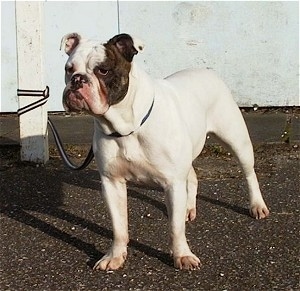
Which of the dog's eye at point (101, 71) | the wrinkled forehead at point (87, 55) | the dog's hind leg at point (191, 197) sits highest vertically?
the wrinkled forehead at point (87, 55)

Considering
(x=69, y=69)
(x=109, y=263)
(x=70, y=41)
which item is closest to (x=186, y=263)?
(x=109, y=263)

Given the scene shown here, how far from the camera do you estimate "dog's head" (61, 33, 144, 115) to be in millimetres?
4262

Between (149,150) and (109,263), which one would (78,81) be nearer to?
(149,150)

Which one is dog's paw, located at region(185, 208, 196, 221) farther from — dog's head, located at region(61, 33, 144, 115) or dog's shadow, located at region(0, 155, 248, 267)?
dog's head, located at region(61, 33, 144, 115)

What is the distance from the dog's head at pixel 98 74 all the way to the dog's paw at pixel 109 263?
101 cm

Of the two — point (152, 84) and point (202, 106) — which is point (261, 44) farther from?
point (152, 84)

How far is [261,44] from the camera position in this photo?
9.17m

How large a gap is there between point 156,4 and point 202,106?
4.00 meters

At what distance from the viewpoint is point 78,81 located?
167 inches

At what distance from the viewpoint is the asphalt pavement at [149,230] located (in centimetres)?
470

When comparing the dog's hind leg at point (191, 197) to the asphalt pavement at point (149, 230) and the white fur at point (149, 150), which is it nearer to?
the asphalt pavement at point (149, 230)

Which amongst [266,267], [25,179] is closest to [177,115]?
[266,267]

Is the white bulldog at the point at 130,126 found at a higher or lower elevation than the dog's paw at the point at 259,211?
higher

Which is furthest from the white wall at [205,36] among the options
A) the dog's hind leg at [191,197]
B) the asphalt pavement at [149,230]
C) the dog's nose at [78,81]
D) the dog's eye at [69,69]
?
the dog's nose at [78,81]
